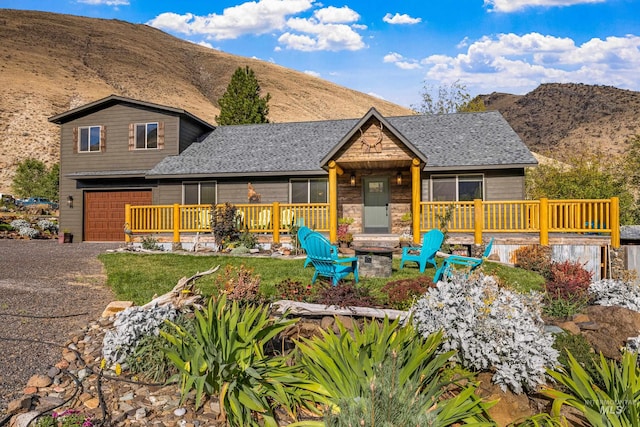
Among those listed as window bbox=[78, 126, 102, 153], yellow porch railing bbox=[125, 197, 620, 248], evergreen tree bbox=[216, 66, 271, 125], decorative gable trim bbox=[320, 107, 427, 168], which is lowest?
yellow porch railing bbox=[125, 197, 620, 248]

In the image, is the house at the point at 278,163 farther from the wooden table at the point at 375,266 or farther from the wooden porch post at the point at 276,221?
the wooden table at the point at 375,266

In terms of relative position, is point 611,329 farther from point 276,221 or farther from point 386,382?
point 276,221

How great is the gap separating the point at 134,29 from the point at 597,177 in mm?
112011

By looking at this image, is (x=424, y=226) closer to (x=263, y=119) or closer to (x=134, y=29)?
(x=263, y=119)

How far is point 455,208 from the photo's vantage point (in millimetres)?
12844

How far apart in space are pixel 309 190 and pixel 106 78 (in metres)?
65.9

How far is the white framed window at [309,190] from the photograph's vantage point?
15766 mm

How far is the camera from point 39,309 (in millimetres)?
5664

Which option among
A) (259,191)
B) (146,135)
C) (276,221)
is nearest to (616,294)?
(276,221)

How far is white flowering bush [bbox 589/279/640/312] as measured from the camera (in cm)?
614

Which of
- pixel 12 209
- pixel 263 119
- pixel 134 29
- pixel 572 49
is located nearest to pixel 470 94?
pixel 263 119

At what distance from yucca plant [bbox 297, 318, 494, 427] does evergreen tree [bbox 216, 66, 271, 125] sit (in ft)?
83.4

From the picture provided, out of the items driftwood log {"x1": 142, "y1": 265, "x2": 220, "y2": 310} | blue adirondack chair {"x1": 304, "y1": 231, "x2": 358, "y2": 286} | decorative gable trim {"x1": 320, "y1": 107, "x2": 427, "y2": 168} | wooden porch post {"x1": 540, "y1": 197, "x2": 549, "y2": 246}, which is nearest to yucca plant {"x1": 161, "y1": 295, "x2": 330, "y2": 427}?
driftwood log {"x1": 142, "y1": 265, "x2": 220, "y2": 310}

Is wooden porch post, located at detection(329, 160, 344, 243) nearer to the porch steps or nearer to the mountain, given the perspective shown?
the porch steps
